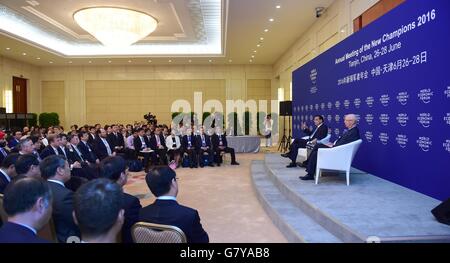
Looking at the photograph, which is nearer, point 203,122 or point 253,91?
point 203,122

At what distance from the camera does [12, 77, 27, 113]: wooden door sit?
17219mm

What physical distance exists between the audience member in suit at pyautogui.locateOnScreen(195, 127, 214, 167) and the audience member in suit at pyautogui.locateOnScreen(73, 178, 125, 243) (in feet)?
29.0

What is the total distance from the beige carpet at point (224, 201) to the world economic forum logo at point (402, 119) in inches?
89.2

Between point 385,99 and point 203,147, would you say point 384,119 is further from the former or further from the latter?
point 203,147

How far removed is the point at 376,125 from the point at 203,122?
11.8 m

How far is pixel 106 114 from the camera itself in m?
19.7

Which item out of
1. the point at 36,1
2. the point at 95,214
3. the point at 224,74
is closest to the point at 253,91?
the point at 224,74

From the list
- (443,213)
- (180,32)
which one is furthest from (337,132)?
(180,32)

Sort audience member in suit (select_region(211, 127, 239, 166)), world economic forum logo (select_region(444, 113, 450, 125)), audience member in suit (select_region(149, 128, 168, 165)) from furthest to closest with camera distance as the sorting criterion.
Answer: audience member in suit (select_region(211, 127, 239, 166))
audience member in suit (select_region(149, 128, 168, 165))
world economic forum logo (select_region(444, 113, 450, 125))

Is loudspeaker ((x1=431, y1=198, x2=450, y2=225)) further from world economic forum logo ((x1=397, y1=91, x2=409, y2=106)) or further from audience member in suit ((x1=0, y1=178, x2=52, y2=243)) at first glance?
audience member in suit ((x1=0, y1=178, x2=52, y2=243))

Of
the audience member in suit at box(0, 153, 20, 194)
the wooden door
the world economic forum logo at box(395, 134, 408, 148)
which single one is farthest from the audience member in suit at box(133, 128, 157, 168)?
the wooden door

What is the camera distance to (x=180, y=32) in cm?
1332
